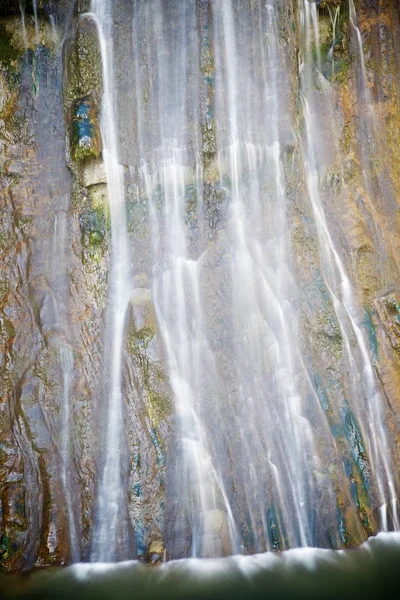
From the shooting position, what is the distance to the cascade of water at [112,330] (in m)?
7.83

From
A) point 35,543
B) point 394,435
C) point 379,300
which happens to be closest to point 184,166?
point 379,300

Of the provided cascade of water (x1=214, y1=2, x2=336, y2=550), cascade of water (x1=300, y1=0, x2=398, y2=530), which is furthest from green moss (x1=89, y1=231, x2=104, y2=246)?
cascade of water (x1=300, y1=0, x2=398, y2=530)

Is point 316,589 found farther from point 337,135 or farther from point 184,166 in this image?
point 337,135

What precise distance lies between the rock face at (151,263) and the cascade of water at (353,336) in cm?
12

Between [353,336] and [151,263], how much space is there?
3.37 metres

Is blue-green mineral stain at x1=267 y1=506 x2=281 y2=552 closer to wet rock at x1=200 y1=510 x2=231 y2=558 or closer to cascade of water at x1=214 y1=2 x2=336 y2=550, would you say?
cascade of water at x1=214 y1=2 x2=336 y2=550

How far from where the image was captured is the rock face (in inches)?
315

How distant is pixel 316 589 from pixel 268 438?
206 centimetres

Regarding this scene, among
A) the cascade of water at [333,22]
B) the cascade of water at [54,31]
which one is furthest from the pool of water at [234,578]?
the cascade of water at [54,31]

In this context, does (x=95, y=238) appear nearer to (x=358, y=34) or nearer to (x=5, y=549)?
(x=5, y=549)

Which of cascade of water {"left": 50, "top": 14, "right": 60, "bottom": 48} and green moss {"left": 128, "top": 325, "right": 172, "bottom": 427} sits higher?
cascade of water {"left": 50, "top": 14, "right": 60, "bottom": 48}

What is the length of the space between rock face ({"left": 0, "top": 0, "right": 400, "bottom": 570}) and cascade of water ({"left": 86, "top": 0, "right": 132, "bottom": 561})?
117 millimetres

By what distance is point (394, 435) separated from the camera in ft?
28.5

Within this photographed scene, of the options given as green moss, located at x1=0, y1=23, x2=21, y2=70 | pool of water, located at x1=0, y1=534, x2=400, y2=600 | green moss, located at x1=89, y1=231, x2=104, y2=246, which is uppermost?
green moss, located at x1=0, y1=23, x2=21, y2=70
